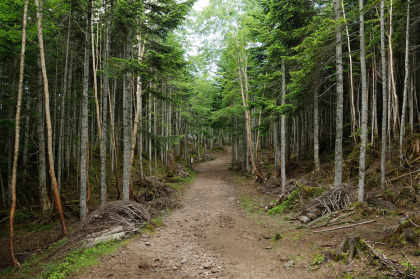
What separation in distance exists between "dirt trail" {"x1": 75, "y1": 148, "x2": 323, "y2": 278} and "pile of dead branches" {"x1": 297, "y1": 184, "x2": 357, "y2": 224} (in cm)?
165

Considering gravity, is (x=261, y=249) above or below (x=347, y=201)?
below

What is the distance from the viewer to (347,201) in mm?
7699

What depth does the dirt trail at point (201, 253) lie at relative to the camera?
188 inches

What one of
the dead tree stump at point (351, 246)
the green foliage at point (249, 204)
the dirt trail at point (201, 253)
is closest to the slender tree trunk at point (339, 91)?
the green foliage at point (249, 204)

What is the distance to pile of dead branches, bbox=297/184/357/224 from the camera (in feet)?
25.0

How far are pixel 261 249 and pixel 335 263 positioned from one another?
6.98 feet

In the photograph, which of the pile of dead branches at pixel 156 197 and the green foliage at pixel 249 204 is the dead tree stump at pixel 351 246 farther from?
the pile of dead branches at pixel 156 197

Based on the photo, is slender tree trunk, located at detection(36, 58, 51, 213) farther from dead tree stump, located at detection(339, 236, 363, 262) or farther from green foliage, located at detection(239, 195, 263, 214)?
dead tree stump, located at detection(339, 236, 363, 262)

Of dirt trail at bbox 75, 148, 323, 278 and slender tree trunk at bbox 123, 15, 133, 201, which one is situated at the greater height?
slender tree trunk at bbox 123, 15, 133, 201

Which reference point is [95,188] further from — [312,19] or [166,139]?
[312,19]

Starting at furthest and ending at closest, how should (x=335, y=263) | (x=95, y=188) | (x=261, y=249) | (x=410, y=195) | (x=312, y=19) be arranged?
(x=95, y=188), (x=312, y=19), (x=410, y=195), (x=261, y=249), (x=335, y=263)

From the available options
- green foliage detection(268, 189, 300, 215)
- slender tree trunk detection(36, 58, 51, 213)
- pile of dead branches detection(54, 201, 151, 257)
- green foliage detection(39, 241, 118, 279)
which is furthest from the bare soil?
slender tree trunk detection(36, 58, 51, 213)

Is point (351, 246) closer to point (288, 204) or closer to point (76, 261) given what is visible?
point (288, 204)

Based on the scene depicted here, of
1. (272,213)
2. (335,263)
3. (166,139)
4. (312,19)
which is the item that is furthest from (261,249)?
(312,19)
